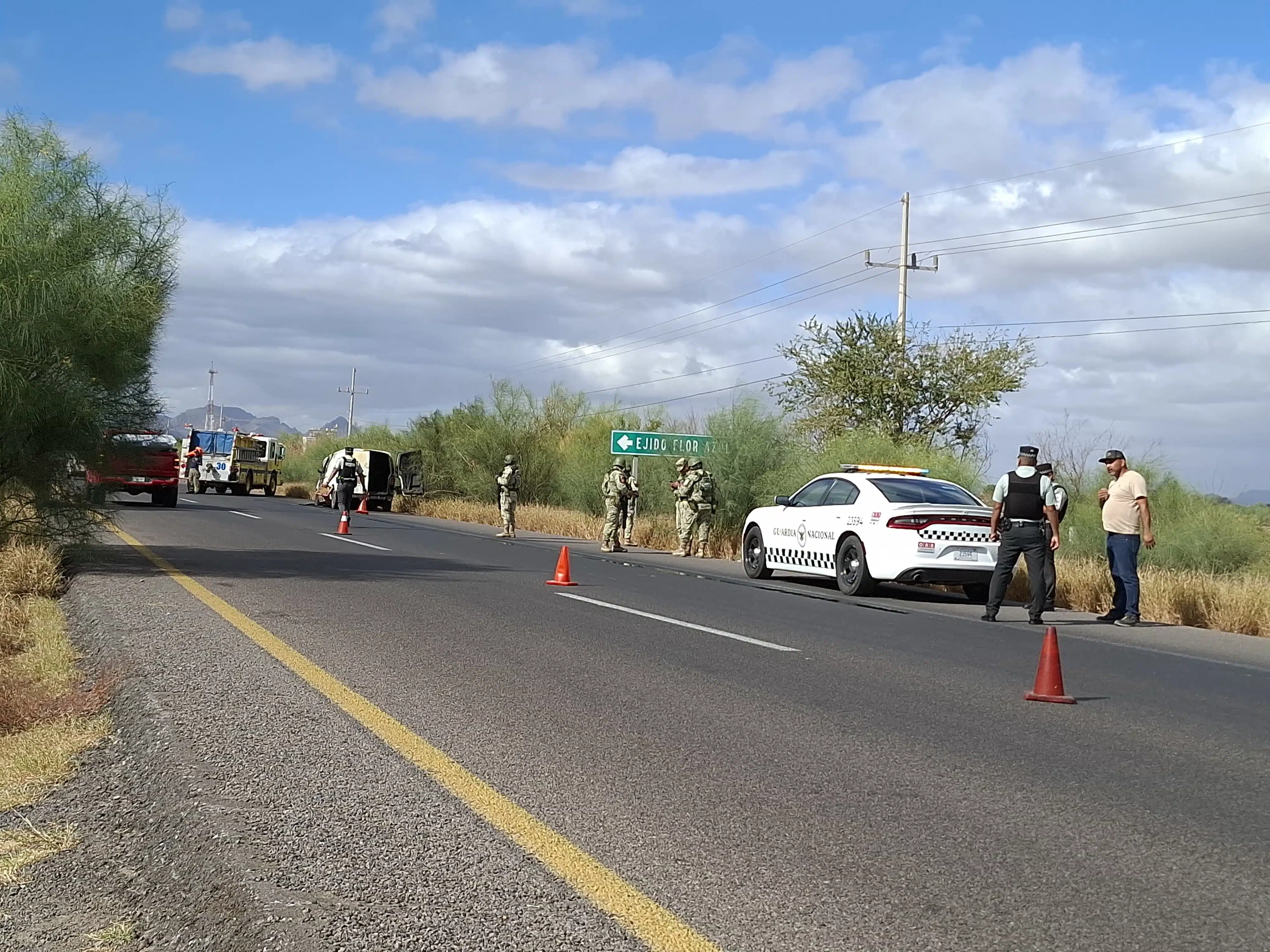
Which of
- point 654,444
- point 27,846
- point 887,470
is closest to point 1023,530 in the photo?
point 887,470

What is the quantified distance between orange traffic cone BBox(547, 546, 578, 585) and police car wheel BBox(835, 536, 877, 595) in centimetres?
331

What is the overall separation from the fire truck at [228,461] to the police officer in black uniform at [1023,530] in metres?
43.4

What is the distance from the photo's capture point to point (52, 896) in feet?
13.6

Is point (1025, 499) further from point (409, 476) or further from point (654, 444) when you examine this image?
point (409, 476)

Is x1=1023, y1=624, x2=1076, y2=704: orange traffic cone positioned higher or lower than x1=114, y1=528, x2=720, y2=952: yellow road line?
higher

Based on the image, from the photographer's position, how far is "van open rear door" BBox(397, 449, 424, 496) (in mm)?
47438

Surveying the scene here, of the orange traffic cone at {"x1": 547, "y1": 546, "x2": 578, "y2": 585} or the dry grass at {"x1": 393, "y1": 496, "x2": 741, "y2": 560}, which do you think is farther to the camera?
the dry grass at {"x1": 393, "y1": 496, "x2": 741, "y2": 560}

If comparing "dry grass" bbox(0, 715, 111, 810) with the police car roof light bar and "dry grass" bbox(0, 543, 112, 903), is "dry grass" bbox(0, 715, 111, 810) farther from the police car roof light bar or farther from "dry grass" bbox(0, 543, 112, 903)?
the police car roof light bar

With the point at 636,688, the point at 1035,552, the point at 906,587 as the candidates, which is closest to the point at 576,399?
the point at 906,587

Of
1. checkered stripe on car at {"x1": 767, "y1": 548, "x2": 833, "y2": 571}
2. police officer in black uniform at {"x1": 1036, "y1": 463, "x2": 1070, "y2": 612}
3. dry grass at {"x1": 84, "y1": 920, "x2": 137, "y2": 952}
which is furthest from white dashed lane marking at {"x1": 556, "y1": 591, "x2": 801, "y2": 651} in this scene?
dry grass at {"x1": 84, "y1": 920, "x2": 137, "y2": 952}

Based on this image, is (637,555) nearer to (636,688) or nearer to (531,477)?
(636,688)

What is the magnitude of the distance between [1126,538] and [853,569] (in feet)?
10.7

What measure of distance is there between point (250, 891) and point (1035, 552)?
1082 centimetres

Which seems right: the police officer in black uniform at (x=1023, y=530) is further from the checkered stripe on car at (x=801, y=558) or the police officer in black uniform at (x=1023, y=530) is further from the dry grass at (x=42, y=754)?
the dry grass at (x=42, y=754)
